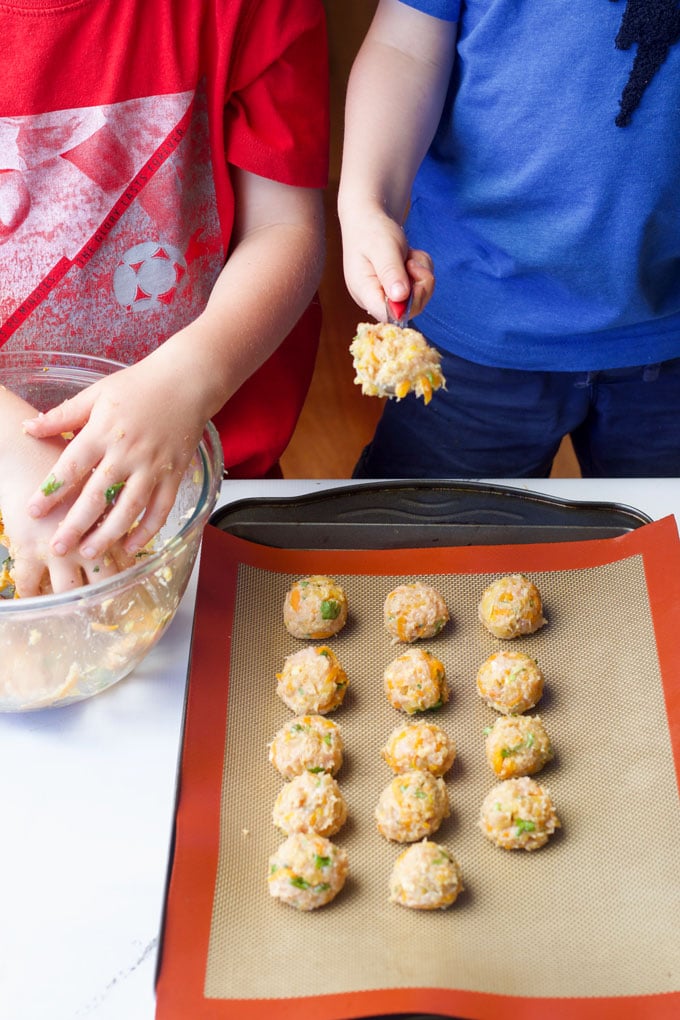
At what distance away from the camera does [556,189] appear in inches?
44.6

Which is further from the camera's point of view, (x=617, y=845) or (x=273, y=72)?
(x=273, y=72)

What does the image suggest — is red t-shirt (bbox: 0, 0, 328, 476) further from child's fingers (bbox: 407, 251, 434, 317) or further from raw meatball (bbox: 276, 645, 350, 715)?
raw meatball (bbox: 276, 645, 350, 715)

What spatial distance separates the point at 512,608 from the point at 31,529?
0.51 metres

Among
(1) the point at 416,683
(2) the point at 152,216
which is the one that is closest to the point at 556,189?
(2) the point at 152,216

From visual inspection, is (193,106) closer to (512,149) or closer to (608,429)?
(512,149)

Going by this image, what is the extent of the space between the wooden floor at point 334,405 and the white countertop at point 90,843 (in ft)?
2.84

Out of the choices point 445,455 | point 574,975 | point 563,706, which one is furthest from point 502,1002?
point 445,455

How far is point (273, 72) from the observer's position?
1.16 m

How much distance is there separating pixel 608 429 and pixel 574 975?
0.82m

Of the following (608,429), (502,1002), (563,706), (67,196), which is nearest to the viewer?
(502,1002)

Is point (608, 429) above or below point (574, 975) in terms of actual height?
above

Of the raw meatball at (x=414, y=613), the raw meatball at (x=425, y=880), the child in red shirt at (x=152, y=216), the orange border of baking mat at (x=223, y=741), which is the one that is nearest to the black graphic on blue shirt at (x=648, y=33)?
the child in red shirt at (x=152, y=216)

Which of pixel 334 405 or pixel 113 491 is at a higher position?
pixel 334 405

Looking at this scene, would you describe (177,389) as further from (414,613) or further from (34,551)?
(414,613)
